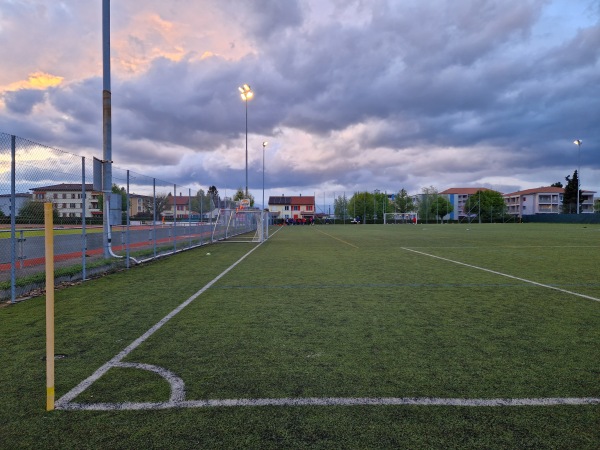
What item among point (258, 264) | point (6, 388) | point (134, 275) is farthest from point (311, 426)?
point (258, 264)

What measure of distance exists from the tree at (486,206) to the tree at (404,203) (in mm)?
15956

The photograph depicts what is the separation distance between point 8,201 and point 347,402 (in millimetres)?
6757

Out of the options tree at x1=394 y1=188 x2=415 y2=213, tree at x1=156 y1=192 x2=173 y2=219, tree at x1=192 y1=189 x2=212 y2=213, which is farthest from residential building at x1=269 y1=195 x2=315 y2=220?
tree at x1=156 y1=192 x2=173 y2=219

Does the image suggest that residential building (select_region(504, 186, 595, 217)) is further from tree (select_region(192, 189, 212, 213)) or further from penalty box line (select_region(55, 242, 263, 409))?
penalty box line (select_region(55, 242, 263, 409))

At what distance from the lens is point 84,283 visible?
29.9ft

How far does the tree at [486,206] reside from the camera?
88.5 meters

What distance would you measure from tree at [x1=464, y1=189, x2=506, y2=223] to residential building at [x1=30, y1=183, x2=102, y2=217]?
85.3m

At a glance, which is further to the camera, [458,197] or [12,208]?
[458,197]

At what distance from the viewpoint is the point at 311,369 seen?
3.79 m

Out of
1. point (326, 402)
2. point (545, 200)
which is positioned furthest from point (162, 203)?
point (545, 200)

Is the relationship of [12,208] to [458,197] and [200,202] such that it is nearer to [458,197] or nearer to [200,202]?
[200,202]

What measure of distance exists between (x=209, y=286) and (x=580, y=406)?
673cm

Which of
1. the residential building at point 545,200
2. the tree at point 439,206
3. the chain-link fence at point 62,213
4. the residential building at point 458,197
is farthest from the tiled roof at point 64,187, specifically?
the residential building at point 458,197

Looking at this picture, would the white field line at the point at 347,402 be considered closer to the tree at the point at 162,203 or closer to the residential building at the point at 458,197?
the tree at the point at 162,203
